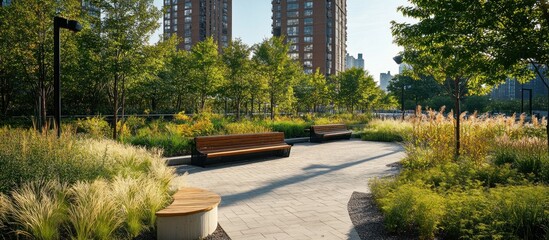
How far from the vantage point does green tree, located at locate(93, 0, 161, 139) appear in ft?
42.9

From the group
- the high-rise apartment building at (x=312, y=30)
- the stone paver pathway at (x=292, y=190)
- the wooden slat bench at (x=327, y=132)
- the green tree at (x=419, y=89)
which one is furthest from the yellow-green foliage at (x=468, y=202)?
the high-rise apartment building at (x=312, y=30)

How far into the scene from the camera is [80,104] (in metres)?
24.2

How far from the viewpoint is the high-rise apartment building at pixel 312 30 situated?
9094cm

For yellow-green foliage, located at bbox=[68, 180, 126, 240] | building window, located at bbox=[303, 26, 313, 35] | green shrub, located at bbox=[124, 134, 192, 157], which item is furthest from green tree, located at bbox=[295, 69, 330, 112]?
building window, located at bbox=[303, 26, 313, 35]

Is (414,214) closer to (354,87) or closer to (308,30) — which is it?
(354,87)

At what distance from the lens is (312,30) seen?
92.1 meters

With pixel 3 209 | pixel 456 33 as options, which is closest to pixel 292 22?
pixel 456 33

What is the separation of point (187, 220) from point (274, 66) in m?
20.2

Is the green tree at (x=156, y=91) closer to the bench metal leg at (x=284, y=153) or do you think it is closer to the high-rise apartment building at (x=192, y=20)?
the bench metal leg at (x=284, y=153)

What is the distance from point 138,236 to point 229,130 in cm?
1008

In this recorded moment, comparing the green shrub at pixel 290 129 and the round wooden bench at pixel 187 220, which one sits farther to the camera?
the green shrub at pixel 290 129

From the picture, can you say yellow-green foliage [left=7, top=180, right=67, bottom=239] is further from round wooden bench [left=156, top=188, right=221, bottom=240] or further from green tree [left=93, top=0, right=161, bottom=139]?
green tree [left=93, top=0, right=161, bottom=139]

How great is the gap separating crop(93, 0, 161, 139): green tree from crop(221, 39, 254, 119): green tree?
1073 centimetres

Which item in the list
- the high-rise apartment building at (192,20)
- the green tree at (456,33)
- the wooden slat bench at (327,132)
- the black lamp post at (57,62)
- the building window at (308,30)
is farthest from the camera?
the high-rise apartment building at (192,20)
